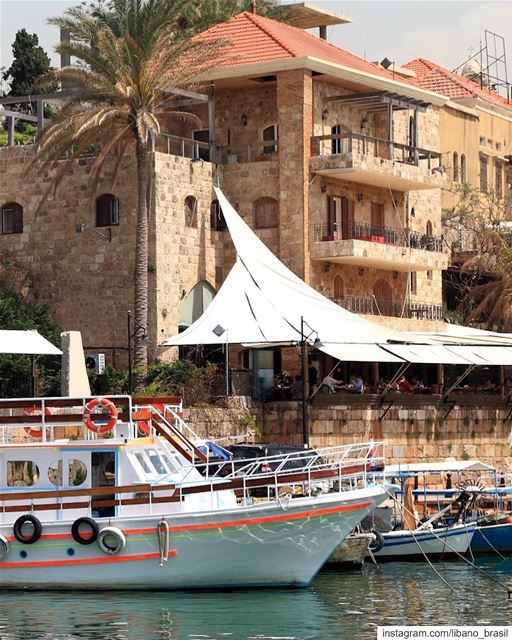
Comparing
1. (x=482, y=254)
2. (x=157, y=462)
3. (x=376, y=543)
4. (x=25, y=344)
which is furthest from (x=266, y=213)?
(x=157, y=462)

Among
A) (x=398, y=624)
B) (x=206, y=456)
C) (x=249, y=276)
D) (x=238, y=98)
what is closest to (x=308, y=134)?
(x=238, y=98)

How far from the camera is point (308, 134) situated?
168ft

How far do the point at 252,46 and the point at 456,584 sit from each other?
22.7m

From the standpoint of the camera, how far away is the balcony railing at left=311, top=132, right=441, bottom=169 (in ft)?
168

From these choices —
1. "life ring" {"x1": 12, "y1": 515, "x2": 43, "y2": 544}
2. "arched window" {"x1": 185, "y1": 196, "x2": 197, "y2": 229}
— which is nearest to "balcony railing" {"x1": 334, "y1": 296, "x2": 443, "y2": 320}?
"arched window" {"x1": 185, "y1": 196, "x2": 197, "y2": 229}

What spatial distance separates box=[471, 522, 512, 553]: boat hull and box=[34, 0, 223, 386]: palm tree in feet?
35.0

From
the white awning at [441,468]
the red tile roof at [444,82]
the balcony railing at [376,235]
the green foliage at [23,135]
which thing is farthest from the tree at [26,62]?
the white awning at [441,468]

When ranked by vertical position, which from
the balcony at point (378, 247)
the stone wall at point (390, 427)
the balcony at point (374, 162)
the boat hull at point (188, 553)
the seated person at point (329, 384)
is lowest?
the boat hull at point (188, 553)

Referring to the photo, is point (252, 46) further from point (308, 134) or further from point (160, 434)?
point (160, 434)

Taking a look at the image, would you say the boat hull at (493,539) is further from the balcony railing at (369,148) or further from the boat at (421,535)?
the balcony railing at (369,148)

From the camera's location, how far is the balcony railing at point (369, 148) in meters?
51.2

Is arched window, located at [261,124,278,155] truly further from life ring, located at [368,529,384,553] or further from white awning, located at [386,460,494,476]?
life ring, located at [368,529,384,553]

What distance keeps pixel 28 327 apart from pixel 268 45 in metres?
11.4

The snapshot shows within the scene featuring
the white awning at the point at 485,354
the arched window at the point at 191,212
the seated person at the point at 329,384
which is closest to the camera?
the seated person at the point at 329,384
